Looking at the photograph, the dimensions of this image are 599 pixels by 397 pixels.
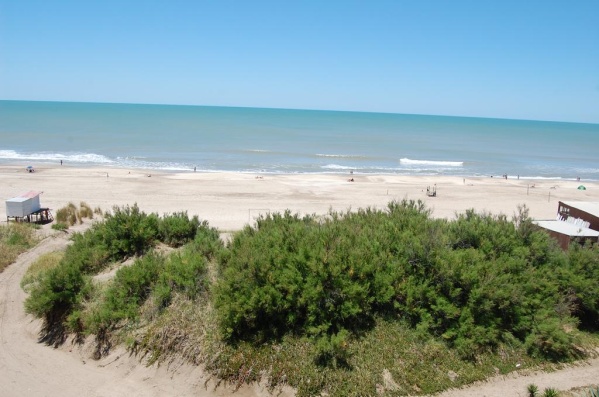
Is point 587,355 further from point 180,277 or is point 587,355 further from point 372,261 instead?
point 180,277

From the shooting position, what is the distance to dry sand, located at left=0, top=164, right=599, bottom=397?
892 centimetres

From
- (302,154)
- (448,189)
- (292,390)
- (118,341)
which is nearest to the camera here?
(292,390)

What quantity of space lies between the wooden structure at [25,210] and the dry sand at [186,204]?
8.66ft

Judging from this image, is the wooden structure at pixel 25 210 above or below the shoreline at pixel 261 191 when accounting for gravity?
above

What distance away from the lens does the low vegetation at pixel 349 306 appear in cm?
887

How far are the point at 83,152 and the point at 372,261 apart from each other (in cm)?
5241

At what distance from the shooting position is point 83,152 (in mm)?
54000

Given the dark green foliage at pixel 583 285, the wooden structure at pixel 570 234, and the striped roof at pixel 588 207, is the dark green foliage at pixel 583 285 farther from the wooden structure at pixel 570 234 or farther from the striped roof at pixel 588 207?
the striped roof at pixel 588 207

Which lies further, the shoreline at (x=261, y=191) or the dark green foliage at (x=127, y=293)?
→ the shoreline at (x=261, y=191)

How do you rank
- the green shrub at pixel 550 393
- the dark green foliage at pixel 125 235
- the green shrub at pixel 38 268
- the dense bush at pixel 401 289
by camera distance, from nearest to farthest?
the green shrub at pixel 550 393, the dense bush at pixel 401 289, the green shrub at pixel 38 268, the dark green foliage at pixel 125 235

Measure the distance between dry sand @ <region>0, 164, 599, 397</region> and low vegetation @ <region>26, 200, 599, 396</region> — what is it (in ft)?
1.42

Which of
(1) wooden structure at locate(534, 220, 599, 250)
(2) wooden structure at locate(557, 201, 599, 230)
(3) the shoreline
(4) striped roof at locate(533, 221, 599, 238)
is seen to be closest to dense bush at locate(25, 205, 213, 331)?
(3) the shoreline

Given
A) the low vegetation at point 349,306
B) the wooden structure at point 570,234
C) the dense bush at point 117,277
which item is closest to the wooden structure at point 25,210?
the dense bush at point 117,277

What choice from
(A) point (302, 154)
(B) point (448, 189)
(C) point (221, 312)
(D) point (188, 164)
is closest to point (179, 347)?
(C) point (221, 312)
